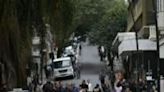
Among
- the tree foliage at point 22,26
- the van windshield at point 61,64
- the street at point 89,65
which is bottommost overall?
the street at point 89,65

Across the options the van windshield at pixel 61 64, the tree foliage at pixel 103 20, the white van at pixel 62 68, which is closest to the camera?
the white van at pixel 62 68

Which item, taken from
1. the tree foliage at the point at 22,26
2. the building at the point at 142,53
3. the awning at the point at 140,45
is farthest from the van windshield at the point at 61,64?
the tree foliage at the point at 22,26

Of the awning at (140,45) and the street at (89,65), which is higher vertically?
the awning at (140,45)

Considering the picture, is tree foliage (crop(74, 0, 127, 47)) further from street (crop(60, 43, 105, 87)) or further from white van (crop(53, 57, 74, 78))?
white van (crop(53, 57, 74, 78))

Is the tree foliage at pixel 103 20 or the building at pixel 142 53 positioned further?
the tree foliage at pixel 103 20

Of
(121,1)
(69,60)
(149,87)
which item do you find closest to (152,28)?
(149,87)

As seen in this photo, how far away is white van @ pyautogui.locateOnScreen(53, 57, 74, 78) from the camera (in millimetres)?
45375

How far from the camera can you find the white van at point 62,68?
45.4 m

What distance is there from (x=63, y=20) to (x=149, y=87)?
7.48 metres

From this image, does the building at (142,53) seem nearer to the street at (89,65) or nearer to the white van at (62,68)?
the street at (89,65)

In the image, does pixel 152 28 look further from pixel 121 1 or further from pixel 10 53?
pixel 121 1

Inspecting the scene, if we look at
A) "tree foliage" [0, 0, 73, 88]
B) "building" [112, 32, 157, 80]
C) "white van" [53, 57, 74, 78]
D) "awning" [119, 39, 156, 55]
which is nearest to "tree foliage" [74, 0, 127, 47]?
"white van" [53, 57, 74, 78]

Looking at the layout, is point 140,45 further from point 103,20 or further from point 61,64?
point 103,20

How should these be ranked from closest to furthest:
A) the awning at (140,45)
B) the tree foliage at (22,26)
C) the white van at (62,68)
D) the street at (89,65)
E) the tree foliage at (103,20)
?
the tree foliage at (22,26) → the awning at (140,45) → the street at (89,65) → the white van at (62,68) → the tree foliage at (103,20)
